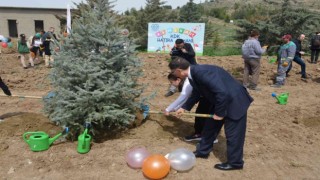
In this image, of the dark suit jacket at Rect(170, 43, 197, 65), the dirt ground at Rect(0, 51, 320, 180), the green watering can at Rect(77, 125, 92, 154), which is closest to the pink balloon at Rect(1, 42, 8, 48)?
the dirt ground at Rect(0, 51, 320, 180)

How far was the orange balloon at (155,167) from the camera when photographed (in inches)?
151

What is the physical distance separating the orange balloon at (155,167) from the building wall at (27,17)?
90.2 ft

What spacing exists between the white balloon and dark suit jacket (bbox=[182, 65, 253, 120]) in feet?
2.30

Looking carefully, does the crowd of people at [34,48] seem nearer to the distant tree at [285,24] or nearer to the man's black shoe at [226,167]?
the man's black shoe at [226,167]

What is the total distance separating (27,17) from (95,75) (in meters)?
27.8

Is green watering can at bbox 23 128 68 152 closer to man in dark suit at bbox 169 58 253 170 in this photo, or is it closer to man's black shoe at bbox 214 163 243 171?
man in dark suit at bbox 169 58 253 170

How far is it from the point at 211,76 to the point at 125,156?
1670 millimetres

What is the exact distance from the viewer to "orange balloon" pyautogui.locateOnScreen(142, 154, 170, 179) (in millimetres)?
3824

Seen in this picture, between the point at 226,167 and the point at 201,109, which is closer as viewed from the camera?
the point at 226,167

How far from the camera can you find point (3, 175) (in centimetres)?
405

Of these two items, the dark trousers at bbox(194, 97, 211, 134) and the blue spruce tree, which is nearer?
the blue spruce tree

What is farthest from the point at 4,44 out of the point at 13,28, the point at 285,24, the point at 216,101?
the point at 216,101

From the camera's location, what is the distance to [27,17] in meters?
29.0

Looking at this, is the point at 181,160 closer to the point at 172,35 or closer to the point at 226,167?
the point at 226,167
